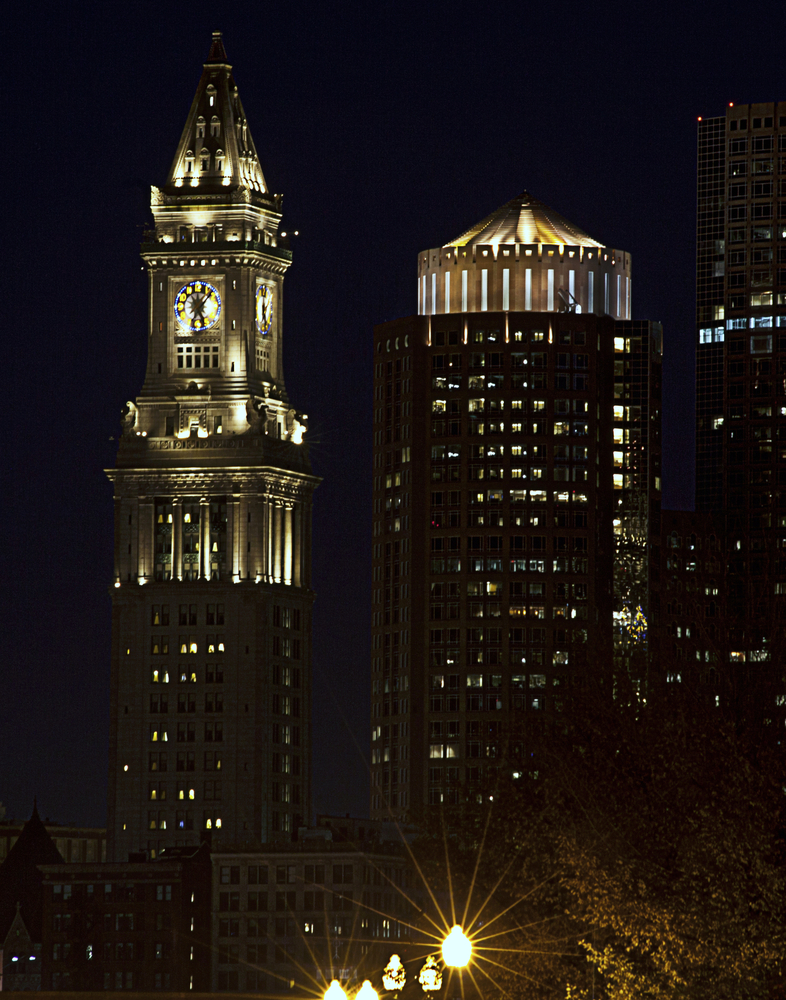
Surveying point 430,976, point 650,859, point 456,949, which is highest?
point 650,859

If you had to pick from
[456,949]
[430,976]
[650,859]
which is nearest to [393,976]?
[430,976]

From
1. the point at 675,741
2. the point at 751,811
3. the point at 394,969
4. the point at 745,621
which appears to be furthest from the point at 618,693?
the point at 394,969

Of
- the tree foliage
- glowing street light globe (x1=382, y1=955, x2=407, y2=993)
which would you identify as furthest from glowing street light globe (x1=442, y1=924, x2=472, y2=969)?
the tree foliage

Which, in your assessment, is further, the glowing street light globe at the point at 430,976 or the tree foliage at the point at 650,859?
the tree foliage at the point at 650,859

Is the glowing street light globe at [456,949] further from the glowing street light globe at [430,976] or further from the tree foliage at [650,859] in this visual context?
the tree foliage at [650,859]

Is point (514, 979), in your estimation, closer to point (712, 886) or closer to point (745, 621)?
point (745, 621)

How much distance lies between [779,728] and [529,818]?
15.0 m

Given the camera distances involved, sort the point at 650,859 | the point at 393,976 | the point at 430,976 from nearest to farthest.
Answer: the point at 430,976 → the point at 393,976 → the point at 650,859

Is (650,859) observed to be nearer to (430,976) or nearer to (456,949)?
(430,976)

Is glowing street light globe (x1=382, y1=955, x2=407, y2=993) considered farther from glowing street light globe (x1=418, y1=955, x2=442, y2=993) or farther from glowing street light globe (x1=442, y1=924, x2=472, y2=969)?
glowing street light globe (x1=442, y1=924, x2=472, y2=969)

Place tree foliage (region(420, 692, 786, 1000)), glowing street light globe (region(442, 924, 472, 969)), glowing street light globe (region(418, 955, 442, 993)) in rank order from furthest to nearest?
tree foliage (region(420, 692, 786, 1000)) → glowing street light globe (region(418, 955, 442, 993)) → glowing street light globe (region(442, 924, 472, 969))

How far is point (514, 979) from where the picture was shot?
14950 cm

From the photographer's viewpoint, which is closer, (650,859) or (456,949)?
Answer: (456,949)

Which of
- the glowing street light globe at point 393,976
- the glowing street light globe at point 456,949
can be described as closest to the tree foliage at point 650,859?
the glowing street light globe at point 456,949
